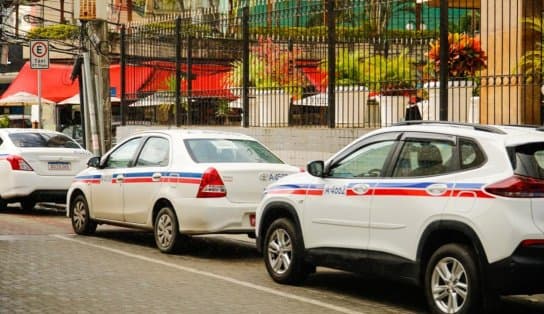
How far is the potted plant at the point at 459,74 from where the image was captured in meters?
16.0

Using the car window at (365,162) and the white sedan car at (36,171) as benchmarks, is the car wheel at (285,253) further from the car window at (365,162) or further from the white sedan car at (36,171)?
the white sedan car at (36,171)

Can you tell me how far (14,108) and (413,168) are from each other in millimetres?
46276

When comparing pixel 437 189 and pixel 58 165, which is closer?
pixel 437 189

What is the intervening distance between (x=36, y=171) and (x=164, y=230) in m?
6.40

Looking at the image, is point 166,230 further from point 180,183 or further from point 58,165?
point 58,165

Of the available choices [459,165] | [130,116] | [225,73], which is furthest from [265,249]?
[130,116]

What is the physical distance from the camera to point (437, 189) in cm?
853

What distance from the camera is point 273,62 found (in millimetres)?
20156

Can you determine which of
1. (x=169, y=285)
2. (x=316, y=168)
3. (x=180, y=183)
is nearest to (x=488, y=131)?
(x=316, y=168)

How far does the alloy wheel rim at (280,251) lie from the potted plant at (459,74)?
6.03 meters

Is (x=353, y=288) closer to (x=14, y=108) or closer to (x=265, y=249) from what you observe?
(x=265, y=249)

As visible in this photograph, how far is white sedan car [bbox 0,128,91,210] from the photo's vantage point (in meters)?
18.7

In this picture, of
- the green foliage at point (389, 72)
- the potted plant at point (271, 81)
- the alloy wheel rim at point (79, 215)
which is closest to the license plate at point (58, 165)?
the alloy wheel rim at point (79, 215)

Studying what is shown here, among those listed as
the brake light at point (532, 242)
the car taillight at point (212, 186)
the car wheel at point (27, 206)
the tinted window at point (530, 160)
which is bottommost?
the car wheel at point (27, 206)
